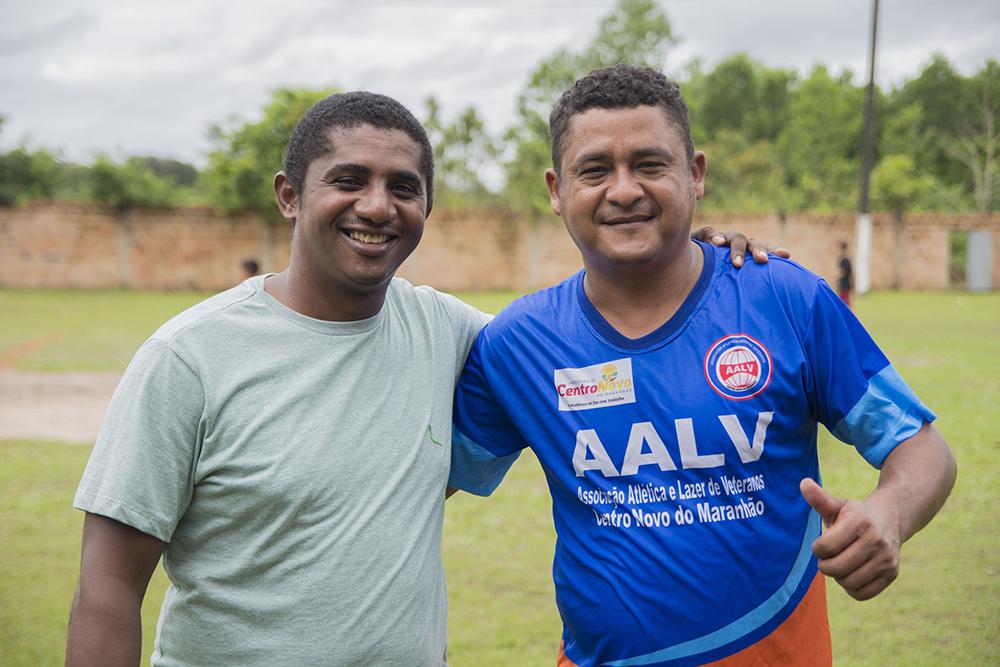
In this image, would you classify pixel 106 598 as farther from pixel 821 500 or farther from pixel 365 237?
pixel 821 500

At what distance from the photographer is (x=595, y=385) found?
2.35 m

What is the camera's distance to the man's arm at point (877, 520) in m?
1.77

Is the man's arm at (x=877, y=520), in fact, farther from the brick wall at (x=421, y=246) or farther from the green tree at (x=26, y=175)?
the green tree at (x=26, y=175)

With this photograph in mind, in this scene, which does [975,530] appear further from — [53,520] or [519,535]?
[53,520]

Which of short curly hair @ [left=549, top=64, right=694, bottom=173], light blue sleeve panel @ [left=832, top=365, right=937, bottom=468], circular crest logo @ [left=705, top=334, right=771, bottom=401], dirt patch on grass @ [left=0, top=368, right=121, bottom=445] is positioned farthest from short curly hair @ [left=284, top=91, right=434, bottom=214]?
dirt patch on grass @ [left=0, top=368, right=121, bottom=445]

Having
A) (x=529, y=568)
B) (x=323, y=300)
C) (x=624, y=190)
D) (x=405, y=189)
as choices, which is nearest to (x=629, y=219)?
(x=624, y=190)

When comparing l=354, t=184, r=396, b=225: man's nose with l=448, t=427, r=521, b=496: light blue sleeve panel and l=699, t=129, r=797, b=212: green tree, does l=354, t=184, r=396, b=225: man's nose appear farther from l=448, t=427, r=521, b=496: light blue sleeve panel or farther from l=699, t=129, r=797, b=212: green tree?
l=699, t=129, r=797, b=212: green tree

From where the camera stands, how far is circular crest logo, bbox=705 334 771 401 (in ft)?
7.31

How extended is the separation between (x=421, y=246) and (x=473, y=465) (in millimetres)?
26467

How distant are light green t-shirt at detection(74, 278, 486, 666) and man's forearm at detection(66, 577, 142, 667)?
141 mm

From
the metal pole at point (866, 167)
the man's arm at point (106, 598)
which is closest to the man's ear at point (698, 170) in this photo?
the man's arm at point (106, 598)

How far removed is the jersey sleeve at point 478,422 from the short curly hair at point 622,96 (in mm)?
635

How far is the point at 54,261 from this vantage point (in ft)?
91.4

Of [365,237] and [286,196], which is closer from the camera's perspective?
[365,237]
